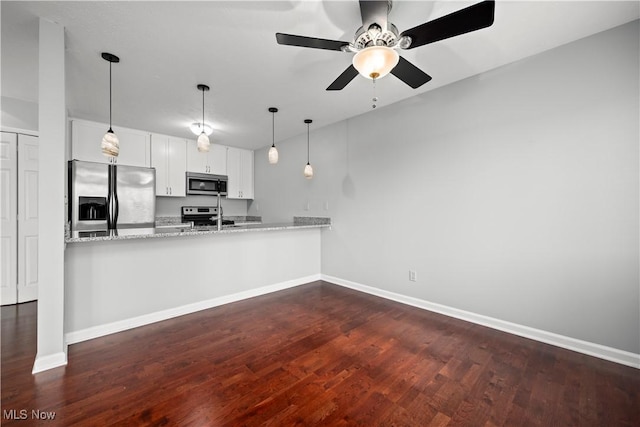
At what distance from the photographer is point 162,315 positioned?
286 cm

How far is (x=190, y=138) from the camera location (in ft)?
16.6

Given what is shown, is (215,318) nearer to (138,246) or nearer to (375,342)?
(138,246)

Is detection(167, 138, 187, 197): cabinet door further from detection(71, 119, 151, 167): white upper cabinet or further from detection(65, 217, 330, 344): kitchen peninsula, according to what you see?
detection(65, 217, 330, 344): kitchen peninsula

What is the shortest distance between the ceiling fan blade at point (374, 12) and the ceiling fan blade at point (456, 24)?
0.18 m

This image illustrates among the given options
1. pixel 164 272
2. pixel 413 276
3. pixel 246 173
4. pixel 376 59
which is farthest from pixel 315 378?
pixel 246 173

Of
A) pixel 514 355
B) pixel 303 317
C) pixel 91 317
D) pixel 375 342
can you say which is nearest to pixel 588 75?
pixel 514 355

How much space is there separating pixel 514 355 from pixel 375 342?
1.10 metres

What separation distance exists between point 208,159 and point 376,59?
4589 millimetres

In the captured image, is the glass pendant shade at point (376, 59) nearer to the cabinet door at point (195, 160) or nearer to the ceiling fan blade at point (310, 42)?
the ceiling fan blade at point (310, 42)

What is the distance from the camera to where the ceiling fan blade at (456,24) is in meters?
1.40

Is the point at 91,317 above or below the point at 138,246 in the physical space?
below

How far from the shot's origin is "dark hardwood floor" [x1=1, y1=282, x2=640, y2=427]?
5.11 feet

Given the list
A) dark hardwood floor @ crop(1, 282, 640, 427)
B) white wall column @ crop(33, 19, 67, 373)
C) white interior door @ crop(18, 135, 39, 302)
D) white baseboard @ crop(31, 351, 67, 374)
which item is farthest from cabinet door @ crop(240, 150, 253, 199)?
white baseboard @ crop(31, 351, 67, 374)

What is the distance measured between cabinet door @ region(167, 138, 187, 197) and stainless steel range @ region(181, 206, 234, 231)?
1.49 feet
